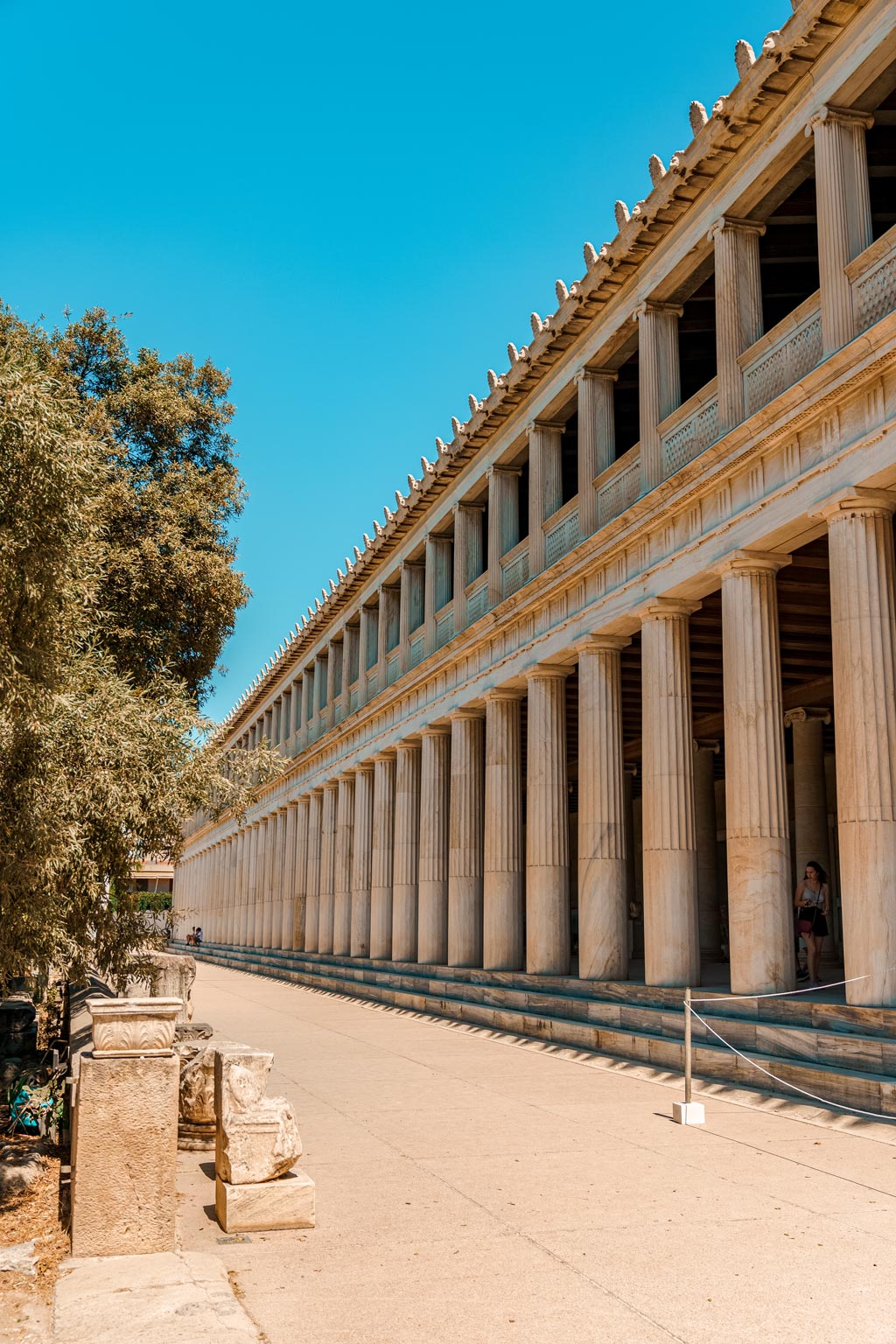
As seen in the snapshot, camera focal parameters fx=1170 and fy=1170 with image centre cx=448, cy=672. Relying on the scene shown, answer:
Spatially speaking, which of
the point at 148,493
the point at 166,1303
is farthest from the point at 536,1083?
the point at 148,493

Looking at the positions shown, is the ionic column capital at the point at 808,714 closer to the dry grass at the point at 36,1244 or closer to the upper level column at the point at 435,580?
the upper level column at the point at 435,580

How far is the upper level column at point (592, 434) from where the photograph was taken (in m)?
20.4

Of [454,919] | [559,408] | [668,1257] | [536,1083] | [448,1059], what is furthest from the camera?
[454,919]

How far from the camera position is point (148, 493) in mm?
19953

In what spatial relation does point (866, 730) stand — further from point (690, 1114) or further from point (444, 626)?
point (444, 626)

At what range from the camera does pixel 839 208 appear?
14.0 meters

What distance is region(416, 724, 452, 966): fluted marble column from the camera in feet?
93.9

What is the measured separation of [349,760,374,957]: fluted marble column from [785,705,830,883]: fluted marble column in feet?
45.5

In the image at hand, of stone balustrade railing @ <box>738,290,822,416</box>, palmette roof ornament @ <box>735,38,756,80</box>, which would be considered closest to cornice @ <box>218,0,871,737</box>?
palmette roof ornament @ <box>735,38,756,80</box>

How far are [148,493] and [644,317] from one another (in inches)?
344

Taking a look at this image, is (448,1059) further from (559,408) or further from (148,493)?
(559,408)

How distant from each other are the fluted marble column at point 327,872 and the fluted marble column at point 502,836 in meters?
16.1

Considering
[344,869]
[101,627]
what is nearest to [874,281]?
[101,627]

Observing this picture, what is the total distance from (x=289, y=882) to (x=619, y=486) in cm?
3076
